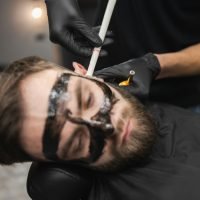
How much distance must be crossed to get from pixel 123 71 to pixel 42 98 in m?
0.31

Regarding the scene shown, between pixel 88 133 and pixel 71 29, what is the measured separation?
0.37 meters

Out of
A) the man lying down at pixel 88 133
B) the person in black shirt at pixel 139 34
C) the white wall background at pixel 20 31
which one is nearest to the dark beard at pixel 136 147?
the man lying down at pixel 88 133

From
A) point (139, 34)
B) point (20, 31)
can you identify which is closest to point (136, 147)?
point (139, 34)

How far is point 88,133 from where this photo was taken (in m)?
1.10

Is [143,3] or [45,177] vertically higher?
[143,3]

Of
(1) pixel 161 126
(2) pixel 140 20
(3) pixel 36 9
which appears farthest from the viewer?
(3) pixel 36 9

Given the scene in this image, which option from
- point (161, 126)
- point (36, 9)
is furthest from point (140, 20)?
point (36, 9)

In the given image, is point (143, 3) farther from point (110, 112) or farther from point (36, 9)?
point (36, 9)

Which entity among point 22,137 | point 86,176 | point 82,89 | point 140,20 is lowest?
point 86,176

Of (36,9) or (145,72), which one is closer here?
(145,72)

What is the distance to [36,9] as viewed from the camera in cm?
342

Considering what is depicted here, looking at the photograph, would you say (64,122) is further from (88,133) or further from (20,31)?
(20,31)

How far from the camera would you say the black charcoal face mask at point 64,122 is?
3.56 feet

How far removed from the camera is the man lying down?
1085 millimetres
